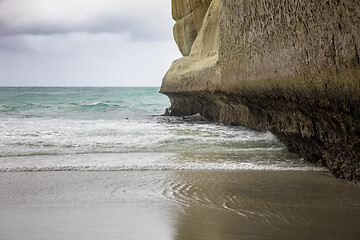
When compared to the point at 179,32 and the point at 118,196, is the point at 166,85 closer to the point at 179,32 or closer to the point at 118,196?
the point at 179,32

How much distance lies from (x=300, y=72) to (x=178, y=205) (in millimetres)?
1754

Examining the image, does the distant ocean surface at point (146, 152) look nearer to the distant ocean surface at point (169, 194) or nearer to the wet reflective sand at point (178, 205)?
the distant ocean surface at point (169, 194)

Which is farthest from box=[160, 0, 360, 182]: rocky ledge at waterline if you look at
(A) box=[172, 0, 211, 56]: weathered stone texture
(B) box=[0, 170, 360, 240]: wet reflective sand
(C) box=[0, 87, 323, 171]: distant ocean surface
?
(A) box=[172, 0, 211, 56]: weathered stone texture

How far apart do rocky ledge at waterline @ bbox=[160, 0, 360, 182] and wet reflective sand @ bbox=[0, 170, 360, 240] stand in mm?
500

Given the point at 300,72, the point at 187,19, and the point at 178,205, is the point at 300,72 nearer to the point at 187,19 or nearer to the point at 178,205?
the point at 178,205

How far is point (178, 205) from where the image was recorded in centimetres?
327

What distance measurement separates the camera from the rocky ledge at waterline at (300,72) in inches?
126

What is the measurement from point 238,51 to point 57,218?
13.9 feet

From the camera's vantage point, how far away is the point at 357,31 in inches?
115

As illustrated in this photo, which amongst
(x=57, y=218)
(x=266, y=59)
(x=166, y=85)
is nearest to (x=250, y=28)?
(x=266, y=59)

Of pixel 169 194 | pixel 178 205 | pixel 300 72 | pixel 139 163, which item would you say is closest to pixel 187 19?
pixel 139 163

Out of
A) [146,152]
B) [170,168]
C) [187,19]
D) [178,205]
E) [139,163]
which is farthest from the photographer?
[187,19]

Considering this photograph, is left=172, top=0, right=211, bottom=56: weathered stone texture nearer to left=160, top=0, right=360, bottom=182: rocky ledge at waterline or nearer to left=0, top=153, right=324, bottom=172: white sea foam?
left=160, top=0, right=360, bottom=182: rocky ledge at waterline

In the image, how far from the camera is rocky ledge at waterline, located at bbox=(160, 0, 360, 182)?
3195 mm
